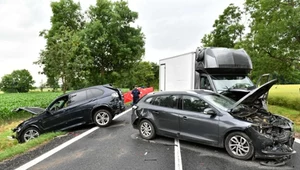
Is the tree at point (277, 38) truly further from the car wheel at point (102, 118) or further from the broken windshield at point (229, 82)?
the car wheel at point (102, 118)

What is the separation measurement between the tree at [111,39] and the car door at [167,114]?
22.4m

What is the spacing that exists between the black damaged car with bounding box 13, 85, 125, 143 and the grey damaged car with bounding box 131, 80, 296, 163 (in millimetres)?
2222

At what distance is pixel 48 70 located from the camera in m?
15.5

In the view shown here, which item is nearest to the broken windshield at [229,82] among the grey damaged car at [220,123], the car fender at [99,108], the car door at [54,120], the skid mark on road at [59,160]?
the grey damaged car at [220,123]

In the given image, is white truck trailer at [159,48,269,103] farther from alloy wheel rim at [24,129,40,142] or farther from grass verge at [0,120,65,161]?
alloy wheel rim at [24,129,40,142]

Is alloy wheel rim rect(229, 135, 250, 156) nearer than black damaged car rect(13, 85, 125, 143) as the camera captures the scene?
Yes

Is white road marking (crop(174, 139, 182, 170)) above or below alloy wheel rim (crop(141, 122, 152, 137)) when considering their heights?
below

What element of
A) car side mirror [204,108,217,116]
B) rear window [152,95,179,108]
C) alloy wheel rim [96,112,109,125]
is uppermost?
rear window [152,95,179,108]

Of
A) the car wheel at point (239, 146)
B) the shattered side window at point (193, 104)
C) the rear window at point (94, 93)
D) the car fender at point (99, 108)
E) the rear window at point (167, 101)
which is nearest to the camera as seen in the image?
the car wheel at point (239, 146)

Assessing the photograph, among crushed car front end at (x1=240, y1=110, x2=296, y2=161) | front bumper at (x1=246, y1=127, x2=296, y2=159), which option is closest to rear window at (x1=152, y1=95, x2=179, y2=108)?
crushed car front end at (x1=240, y1=110, x2=296, y2=161)

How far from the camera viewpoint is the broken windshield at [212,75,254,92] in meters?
9.34

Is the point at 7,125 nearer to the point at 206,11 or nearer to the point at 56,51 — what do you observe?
the point at 56,51

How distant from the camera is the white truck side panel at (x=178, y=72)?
1002 centimetres

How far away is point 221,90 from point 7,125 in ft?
39.3
